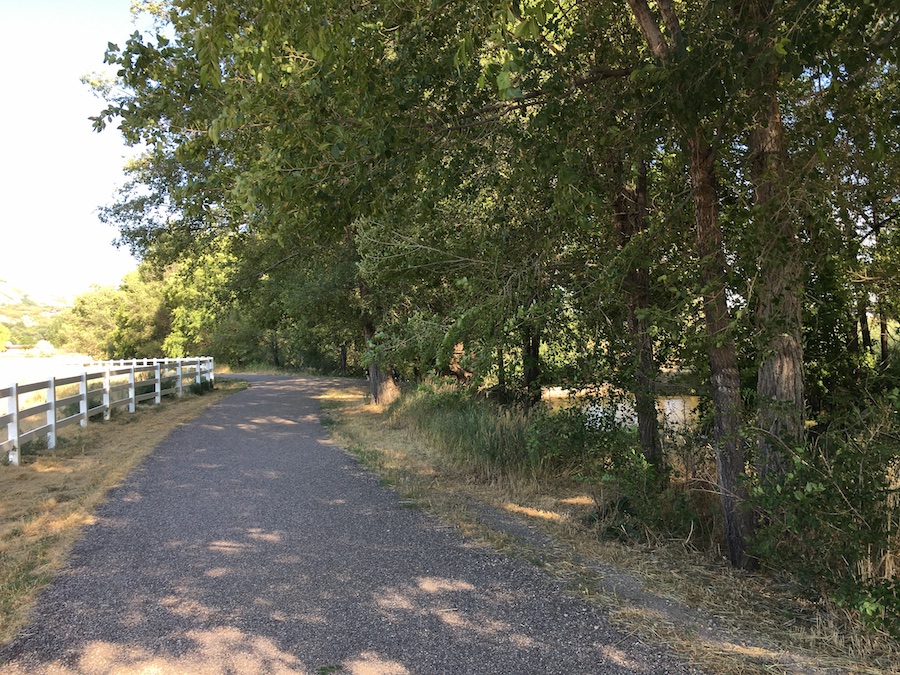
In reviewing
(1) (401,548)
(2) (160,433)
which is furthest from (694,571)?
(2) (160,433)

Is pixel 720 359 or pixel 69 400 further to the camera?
pixel 69 400

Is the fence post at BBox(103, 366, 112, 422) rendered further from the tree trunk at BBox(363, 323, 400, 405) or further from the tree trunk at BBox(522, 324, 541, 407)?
the tree trunk at BBox(522, 324, 541, 407)

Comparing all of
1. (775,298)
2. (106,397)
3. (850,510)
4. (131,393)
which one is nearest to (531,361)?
(775,298)

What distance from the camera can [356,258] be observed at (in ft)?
57.7

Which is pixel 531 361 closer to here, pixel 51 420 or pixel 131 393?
pixel 51 420

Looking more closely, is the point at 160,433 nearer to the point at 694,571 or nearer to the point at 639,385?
the point at 639,385

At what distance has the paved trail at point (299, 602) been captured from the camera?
3.63 metres

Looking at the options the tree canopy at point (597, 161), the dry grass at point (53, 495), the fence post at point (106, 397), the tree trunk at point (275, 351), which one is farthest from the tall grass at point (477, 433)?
the tree trunk at point (275, 351)

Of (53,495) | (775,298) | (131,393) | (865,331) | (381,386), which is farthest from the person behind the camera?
(381,386)

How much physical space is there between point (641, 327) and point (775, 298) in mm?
2207

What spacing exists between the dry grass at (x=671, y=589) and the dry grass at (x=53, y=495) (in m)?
3.44

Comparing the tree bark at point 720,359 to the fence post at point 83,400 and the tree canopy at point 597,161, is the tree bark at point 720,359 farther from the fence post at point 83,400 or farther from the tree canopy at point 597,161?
the fence post at point 83,400

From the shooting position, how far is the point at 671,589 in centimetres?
485

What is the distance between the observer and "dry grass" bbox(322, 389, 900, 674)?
371 centimetres
